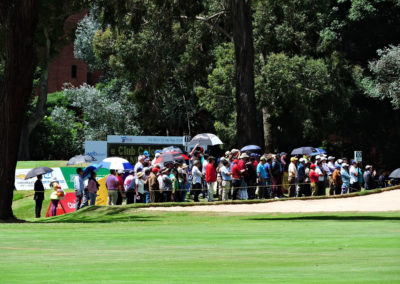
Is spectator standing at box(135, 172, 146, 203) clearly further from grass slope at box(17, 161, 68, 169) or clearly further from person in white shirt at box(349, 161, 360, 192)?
grass slope at box(17, 161, 68, 169)

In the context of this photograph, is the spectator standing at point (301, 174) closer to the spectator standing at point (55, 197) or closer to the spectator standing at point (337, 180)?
the spectator standing at point (337, 180)

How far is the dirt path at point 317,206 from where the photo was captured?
2697 cm

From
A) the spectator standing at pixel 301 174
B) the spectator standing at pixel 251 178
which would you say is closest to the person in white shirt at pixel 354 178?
the spectator standing at pixel 301 174

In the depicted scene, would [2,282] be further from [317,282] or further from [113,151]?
[113,151]

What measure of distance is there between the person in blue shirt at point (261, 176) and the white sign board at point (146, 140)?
8.40 metres

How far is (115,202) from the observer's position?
98.6 ft

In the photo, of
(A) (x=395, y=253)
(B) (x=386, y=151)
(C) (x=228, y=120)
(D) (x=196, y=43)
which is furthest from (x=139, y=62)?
(A) (x=395, y=253)

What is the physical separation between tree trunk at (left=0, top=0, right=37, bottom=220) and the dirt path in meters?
4.86

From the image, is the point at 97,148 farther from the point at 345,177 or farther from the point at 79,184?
the point at 345,177

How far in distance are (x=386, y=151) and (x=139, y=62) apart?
17.8 metres

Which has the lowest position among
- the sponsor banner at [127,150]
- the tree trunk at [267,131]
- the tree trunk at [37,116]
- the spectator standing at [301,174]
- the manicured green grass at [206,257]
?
the manicured green grass at [206,257]

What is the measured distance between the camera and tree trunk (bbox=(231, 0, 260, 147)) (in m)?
34.3

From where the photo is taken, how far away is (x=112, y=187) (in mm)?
29203

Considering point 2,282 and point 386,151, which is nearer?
point 2,282
